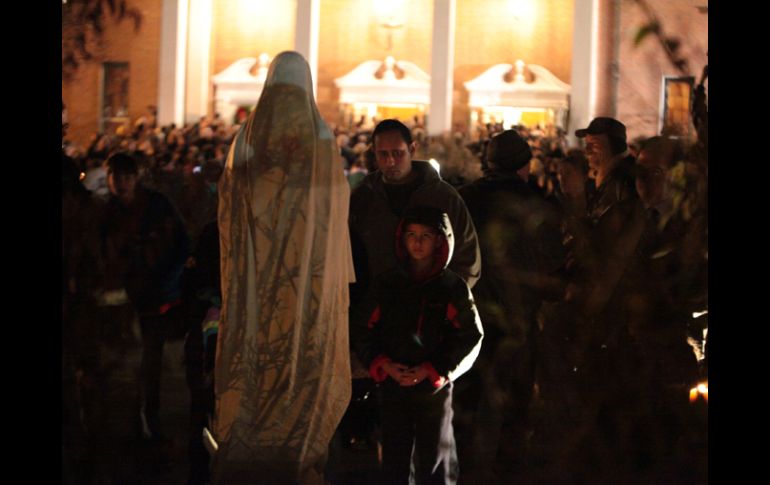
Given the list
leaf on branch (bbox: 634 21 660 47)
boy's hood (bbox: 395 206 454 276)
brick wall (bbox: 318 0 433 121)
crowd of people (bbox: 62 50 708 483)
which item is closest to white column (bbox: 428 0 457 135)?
brick wall (bbox: 318 0 433 121)

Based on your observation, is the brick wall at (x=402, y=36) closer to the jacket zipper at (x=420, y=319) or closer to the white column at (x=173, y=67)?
the white column at (x=173, y=67)

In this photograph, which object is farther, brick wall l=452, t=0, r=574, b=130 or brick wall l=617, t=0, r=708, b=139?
brick wall l=452, t=0, r=574, b=130

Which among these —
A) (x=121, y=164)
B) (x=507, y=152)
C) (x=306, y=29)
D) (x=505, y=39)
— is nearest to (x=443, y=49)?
(x=505, y=39)

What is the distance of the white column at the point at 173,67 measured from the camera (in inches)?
391

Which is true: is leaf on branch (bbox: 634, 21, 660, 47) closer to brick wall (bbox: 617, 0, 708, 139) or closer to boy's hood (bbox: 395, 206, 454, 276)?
brick wall (bbox: 617, 0, 708, 139)

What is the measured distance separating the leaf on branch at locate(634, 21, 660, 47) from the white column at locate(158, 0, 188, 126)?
3342mm

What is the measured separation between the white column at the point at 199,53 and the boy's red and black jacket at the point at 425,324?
11537 mm

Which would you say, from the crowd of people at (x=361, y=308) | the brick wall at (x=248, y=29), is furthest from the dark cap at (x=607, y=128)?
the brick wall at (x=248, y=29)

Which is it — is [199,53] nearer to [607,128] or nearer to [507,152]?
[507,152]

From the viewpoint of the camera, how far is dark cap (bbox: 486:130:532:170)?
6.84m

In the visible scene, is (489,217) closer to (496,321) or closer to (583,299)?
(496,321)

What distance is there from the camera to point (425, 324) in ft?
18.1

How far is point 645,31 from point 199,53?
16.6 metres

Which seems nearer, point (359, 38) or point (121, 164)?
point (121, 164)
